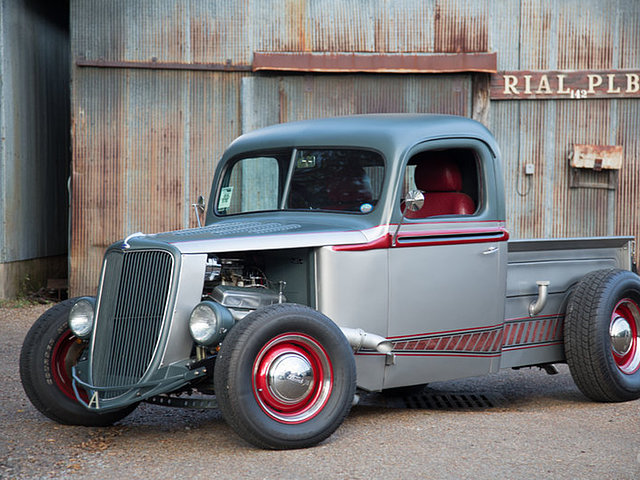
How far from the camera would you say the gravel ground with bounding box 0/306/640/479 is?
4340 millimetres

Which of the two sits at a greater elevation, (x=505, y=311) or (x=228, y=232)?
(x=228, y=232)

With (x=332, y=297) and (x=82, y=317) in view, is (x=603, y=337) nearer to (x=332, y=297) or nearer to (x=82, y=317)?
(x=332, y=297)

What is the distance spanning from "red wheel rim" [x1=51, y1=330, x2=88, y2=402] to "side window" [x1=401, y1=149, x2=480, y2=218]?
96.4 inches

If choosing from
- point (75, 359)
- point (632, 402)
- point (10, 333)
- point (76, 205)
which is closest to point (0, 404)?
point (75, 359)

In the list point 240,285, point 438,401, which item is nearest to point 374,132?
point 240,285

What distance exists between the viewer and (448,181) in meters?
6.06

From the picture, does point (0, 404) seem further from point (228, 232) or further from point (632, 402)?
point (632, 402)

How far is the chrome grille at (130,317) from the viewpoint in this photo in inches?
189

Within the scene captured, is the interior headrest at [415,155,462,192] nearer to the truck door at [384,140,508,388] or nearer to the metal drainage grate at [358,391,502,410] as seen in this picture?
the truck door at [384,140,508,388]

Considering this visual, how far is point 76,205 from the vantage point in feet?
37.4

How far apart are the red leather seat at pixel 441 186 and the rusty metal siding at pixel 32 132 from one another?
281 inches

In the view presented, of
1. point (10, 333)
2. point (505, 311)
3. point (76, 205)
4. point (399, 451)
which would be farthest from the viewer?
point (76, 205)

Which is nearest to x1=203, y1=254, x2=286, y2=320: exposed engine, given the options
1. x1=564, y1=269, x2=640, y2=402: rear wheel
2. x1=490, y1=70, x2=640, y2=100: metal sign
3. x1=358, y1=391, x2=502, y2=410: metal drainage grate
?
x1=358, y1=391, x2=502, y2=410: metal drainage grate

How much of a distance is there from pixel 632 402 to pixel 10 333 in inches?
254
